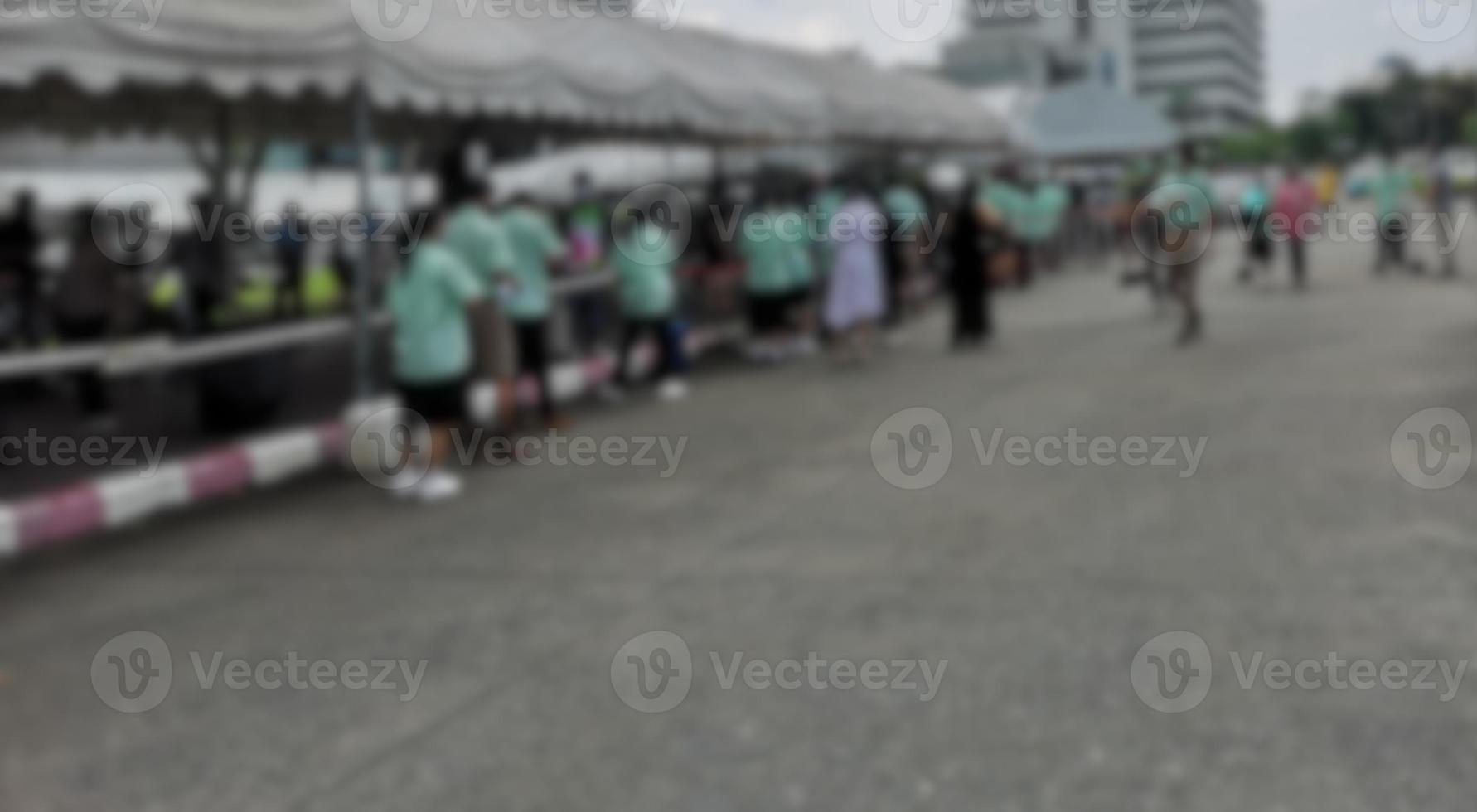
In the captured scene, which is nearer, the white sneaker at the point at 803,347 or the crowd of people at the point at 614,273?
the crowd of people at the point at 614,273

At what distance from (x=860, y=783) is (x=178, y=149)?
21436mm

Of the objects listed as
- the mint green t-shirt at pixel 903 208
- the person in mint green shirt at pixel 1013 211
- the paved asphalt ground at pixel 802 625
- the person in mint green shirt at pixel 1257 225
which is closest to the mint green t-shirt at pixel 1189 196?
the mint green t-shirt at pixel 903 208

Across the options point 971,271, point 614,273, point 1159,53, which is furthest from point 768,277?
point 1159,53

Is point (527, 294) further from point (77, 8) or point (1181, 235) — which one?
point (1181, 235)

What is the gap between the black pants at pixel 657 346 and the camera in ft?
41.0

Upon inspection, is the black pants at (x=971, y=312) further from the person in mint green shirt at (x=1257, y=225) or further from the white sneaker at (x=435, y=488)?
the white sneaker at (x=435, y=488)

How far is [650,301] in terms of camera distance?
40.4 ft

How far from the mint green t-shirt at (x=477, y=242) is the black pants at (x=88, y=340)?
143 inches

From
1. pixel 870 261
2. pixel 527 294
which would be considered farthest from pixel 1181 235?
pixel 527 294

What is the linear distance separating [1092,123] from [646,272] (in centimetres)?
1864

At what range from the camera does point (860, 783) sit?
4.12 metres

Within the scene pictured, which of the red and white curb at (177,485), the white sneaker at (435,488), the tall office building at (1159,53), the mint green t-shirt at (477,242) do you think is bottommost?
the white sneaker at (435,488)

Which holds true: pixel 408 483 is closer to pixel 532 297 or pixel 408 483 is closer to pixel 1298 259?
pixel 532 297

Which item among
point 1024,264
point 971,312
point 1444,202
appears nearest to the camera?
point 971,312
